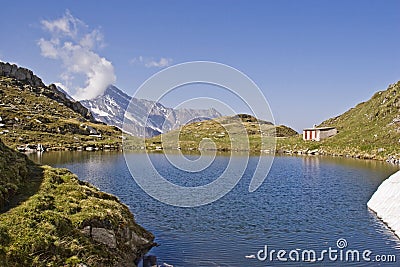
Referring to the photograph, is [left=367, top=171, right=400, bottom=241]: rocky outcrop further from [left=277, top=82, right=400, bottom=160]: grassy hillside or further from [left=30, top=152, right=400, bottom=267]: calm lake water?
[left=277, top=82, right=400, bottom=160]: grassy hillside

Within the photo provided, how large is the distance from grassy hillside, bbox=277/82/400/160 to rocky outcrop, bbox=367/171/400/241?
8568cm

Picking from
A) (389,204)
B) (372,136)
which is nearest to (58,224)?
(389,204)

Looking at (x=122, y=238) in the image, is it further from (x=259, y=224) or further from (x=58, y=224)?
(x=259, y=224)

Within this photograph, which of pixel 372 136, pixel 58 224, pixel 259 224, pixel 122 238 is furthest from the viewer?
pixel 372 136

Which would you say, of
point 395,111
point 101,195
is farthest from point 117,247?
point 395,111

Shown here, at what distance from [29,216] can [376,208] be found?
134 feet

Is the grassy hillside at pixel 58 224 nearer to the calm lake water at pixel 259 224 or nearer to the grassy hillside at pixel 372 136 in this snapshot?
the calm lake water at pixel 259 224

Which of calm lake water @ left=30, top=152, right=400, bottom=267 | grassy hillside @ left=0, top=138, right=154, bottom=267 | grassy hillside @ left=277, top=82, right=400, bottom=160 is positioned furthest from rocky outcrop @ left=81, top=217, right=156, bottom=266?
grassy hillside @ left=277, top=82, right=400, bottom=160

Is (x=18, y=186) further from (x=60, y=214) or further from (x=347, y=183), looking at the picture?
(x=347, y=183)

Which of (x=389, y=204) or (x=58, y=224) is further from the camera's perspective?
(x=389, y=204)

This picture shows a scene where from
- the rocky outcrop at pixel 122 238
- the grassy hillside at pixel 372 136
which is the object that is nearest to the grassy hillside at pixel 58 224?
the rocky outcrop at pixel 122 238

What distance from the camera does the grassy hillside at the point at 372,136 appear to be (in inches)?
5625

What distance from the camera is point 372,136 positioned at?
526 ft

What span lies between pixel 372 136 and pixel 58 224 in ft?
522
